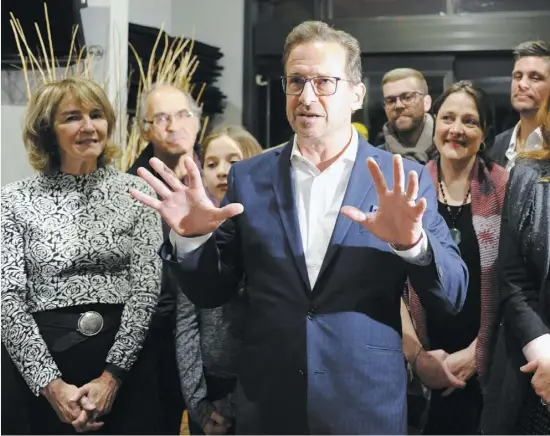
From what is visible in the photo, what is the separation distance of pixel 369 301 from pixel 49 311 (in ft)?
2.93

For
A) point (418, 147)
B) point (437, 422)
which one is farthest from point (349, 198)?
point (437, 422)

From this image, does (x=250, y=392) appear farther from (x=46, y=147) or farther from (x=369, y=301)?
(x=46, y=147)

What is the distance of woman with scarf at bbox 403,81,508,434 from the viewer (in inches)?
73.8

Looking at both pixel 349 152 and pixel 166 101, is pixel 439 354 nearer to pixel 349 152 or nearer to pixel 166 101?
pixel 349 152

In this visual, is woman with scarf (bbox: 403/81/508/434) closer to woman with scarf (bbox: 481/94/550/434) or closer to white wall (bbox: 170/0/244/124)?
woman with scarf (bbox: 481/94/550/434)

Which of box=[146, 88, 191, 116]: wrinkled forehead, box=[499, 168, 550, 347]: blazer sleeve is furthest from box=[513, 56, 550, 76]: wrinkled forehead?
box=[146, 88, 191, 116]: wrinkled forehead

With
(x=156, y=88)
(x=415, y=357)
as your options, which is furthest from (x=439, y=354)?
(x=156, y=88)

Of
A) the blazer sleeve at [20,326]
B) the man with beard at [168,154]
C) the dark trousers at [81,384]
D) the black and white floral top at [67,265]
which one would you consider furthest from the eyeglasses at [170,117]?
the dark trousers at [81,384]

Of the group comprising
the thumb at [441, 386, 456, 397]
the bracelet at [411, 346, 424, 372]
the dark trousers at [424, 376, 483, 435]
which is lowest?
the dark trousers at [424, 376, 483, 435]

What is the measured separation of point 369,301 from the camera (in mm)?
1508

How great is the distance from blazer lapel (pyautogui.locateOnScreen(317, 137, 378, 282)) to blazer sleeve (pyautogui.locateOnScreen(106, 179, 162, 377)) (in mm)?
595

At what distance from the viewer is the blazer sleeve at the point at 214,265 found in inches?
58.3

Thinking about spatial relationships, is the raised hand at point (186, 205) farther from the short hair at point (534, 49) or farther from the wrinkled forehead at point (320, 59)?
the short hair at point (534, 49)

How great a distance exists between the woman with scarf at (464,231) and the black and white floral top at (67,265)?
2.46 ft
